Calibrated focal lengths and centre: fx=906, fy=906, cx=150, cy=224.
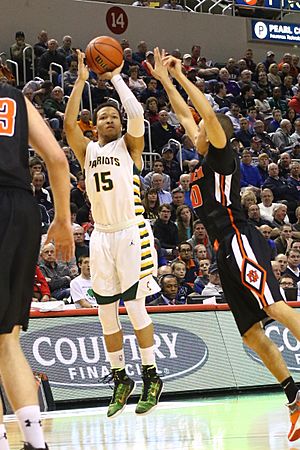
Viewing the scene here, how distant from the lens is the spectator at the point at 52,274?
11594 mm

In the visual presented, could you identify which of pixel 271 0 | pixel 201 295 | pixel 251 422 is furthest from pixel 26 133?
pixel 271 0

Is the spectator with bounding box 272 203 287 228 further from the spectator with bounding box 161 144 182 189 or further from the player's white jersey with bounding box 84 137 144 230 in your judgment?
the player's white jersey with bounding box 84 137 144 230

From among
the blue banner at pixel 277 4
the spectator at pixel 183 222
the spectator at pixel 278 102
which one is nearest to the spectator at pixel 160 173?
the spectator at pixel 183 222

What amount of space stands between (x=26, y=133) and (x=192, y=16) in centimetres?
1917

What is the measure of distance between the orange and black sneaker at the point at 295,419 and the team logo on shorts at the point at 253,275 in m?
0.80

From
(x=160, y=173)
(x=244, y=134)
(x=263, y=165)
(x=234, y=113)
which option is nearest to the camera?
(x=160, y=173)

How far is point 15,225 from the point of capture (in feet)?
13.9

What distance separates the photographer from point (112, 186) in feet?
22.9

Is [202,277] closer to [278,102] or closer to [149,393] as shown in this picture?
[149,393]

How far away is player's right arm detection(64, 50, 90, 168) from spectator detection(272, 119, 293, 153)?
41.0 ft

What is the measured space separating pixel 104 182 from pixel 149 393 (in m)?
1.65

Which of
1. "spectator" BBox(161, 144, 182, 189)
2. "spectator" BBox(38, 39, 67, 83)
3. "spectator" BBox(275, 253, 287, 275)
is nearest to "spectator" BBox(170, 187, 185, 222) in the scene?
"spectator" BBox(161, 144, 182, 189)

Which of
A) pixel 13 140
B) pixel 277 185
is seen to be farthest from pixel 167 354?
pixel 277 185

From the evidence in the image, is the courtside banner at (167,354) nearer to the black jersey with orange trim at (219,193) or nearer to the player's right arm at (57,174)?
the black jersey with orange trim at (219,193)
